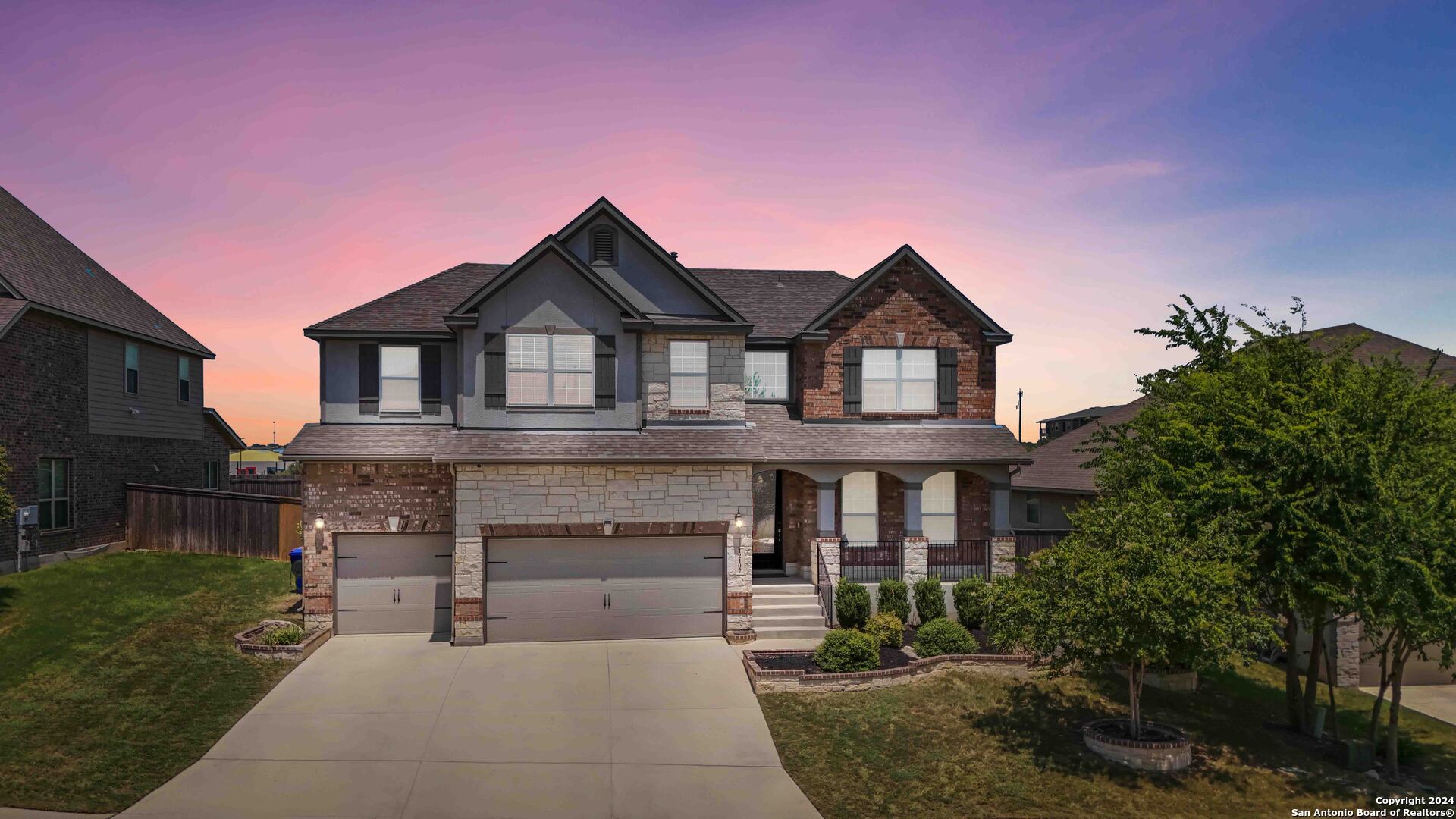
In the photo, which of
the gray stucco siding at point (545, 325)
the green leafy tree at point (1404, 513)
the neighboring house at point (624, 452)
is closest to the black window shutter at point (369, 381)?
the neighboring house at point (624, 452)

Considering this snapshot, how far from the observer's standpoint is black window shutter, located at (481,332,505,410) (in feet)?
62.3

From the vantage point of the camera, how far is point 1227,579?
1248 centimetres

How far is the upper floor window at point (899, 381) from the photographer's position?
2142 cm

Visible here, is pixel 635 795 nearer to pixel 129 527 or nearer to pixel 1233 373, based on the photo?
pixel 1233 373

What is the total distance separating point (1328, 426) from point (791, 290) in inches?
563

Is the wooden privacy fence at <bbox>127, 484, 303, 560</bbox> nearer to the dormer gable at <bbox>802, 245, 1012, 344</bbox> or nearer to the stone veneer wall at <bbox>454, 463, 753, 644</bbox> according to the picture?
the stone veneer wall at <bbox>454, 463, 753, 644</bbox>

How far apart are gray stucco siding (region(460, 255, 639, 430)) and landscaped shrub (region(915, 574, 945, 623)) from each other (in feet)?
25.5

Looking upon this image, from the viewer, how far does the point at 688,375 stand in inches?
798

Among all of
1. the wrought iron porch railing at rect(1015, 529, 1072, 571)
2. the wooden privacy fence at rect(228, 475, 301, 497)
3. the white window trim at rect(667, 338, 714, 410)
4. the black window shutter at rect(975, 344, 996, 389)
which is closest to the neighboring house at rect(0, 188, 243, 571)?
the wooden privacy fence at rect(228, 475, 301, 497)

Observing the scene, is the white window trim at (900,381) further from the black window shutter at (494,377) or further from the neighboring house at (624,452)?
the black window shutter at (494,377)

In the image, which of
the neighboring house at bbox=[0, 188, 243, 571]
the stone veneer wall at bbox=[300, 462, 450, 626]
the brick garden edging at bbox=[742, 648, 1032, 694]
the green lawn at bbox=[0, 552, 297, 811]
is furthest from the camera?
the neighboring house at bbox=[0, 188, 243, 571]

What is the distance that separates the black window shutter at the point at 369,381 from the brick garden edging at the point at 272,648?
5.36 m

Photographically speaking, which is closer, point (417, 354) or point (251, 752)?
point (251, 752)

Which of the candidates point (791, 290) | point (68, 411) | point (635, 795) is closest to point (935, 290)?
point (791, 290)
